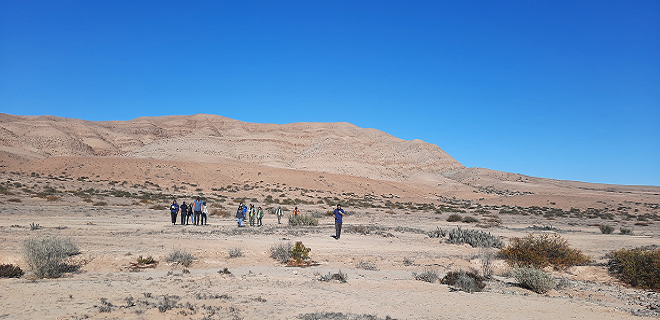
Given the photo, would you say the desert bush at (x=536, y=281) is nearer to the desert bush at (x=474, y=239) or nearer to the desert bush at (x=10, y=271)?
the desert bush at (x=474, y=239)

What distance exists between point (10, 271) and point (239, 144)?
106283 mm

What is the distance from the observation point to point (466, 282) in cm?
1038

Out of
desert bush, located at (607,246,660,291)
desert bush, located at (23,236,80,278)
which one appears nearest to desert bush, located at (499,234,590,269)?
desert bush, located at (607,246,660,291)

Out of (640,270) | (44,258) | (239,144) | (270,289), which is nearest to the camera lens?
(270,289)

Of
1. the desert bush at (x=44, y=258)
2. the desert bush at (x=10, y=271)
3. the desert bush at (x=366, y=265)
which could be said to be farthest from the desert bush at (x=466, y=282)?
the desert bush at (x=10, y=271)

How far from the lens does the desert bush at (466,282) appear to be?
33.9ft

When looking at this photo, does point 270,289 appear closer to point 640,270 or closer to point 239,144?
point 640,270

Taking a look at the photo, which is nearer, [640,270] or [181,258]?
[640,270]

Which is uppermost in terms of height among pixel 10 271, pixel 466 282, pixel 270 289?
pixel 466 282

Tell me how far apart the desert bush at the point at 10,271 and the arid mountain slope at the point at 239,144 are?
87.6m

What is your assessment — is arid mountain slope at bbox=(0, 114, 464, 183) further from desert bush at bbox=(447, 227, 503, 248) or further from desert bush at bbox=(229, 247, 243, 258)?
desert bush at bbox=(229, 247, 243, 258)

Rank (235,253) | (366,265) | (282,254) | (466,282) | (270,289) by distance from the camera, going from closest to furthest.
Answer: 1. (270,289)
2. (466,282)
3. (366,265)
4. (282,254)
5. (235,253)

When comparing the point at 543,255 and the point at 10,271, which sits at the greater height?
the point at 543,255

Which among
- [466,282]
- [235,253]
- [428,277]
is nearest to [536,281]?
[466,282]
